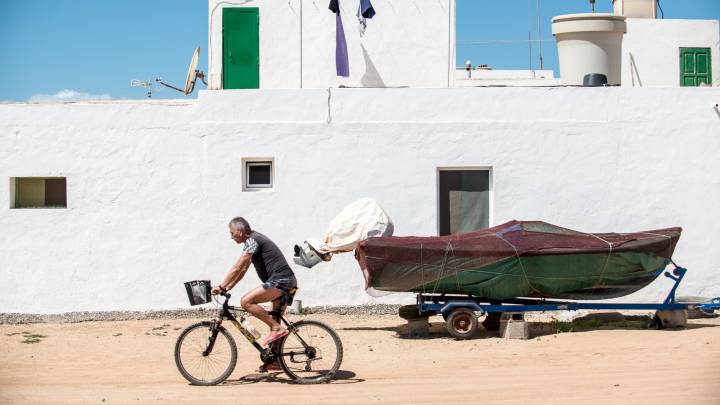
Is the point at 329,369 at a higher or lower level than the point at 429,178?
lower

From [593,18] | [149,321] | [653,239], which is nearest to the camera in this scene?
[653,239]

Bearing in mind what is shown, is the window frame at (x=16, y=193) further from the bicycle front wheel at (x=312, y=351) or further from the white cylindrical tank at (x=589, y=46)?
the white cylindrical tank at (x=589, y=46)

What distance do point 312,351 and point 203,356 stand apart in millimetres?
1160

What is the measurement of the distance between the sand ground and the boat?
27.4 inches

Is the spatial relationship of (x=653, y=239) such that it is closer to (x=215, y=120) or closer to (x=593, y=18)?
(x=593, y=18)

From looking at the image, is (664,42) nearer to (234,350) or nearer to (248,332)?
(248,332)

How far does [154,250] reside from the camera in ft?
48.1

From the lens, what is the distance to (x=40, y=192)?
15.0 meters

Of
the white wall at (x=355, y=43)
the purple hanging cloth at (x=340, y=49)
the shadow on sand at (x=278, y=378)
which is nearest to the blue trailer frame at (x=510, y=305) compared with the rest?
the shadow on sand at (x=278, y=378)

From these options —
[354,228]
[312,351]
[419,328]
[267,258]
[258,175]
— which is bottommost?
[419,328]

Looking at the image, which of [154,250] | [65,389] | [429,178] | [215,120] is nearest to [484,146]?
[429,178]

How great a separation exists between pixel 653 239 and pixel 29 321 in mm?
9720

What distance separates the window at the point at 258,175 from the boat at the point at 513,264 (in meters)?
3.21

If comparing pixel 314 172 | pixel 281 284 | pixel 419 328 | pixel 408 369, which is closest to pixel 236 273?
pixel 281 284
